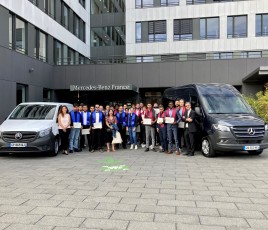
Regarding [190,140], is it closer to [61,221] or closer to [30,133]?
[30,133]

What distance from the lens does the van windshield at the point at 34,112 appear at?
37.3ft

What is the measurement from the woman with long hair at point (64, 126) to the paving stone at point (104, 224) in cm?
717

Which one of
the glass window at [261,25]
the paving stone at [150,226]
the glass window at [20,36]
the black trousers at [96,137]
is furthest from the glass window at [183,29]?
the paving stone at [150,226]

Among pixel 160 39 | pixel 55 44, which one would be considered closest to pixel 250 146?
pixel 55 44

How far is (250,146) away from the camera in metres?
9.84

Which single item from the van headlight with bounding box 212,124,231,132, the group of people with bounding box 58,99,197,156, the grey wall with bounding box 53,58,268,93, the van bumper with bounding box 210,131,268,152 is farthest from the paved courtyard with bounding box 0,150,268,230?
the grey wall with bounding box 53,58,268,93

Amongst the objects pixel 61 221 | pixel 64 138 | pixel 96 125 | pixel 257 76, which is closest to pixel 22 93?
pixel 96 125

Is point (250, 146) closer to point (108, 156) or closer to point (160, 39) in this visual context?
point (108, 156)

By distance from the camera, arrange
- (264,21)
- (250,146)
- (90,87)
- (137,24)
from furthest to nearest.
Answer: (137,24) < (264,21) < (90,87) < (250,146)

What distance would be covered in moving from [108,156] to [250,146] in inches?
181

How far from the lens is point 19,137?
10125 mm

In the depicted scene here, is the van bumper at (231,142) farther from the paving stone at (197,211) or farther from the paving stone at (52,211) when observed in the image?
the paving stone at (52,211)

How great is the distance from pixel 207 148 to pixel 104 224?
6889 millimetres

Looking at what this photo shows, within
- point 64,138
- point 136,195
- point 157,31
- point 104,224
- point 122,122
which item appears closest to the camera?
point 104,224
